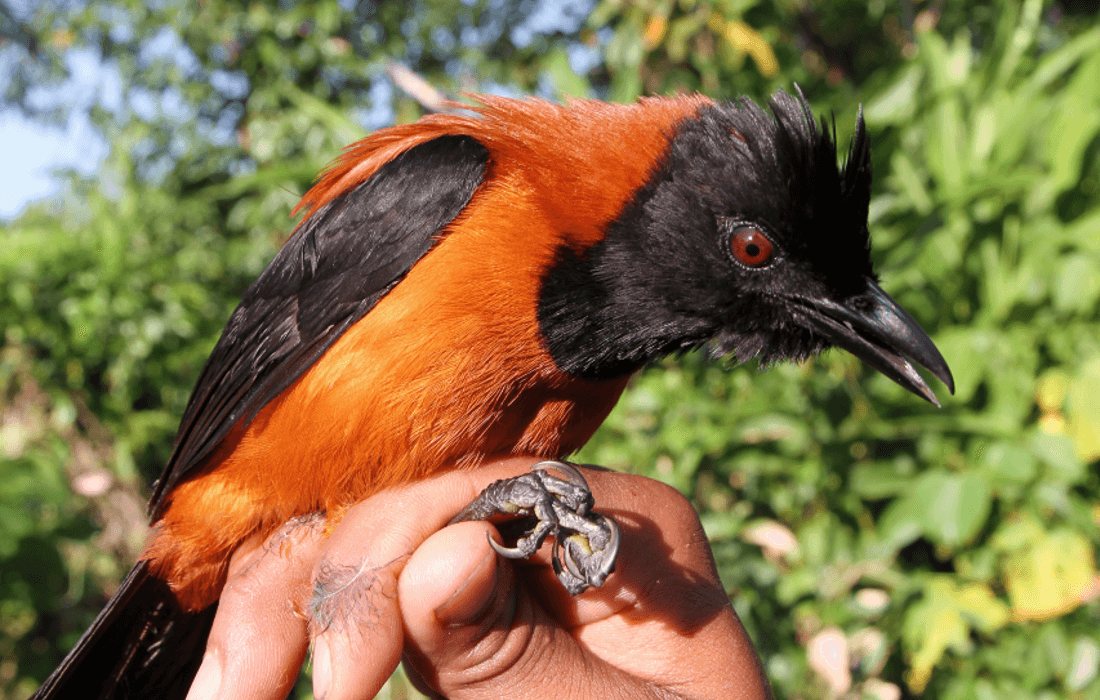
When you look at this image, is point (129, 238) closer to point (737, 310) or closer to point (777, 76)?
point (777, 76)

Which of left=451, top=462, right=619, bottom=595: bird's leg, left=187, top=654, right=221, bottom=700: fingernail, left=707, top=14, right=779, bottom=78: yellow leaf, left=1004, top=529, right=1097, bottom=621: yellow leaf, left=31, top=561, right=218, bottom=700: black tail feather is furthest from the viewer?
left=707, top=14, right=779, bottom=78: yellow leaf

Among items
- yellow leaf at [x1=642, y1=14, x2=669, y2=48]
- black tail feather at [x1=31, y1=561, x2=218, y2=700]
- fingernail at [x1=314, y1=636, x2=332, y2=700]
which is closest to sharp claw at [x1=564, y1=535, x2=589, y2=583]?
fingernail at [x1=314, y1=636, x2=332, y2=700]

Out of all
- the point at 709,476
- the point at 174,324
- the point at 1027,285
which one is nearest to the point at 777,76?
the point at 1027,285

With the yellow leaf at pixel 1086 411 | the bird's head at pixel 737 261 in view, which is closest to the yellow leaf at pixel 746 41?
the yellow leaf at pixel 1086 411

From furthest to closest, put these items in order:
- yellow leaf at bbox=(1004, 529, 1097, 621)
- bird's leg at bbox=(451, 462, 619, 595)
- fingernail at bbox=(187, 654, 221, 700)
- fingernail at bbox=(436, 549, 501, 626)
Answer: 1. yellow leaf at bbox=(1004, 529, 1097, 621)
2. fingernail at bbox=(187, 654, 221, 700)
3. bird's leg at bbox=(451, 462, 619, 595)
4. fingernail at bbox=(436, 549, 501, 626)

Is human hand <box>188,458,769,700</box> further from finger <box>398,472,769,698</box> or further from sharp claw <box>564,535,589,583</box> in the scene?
sharp claw <box>564,535,589,583</box>

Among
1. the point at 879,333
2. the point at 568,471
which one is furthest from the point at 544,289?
the point at 879,333

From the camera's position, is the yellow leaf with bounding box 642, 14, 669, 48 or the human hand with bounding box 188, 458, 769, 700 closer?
the human hand with bounding box 188, 458, 769, 700
